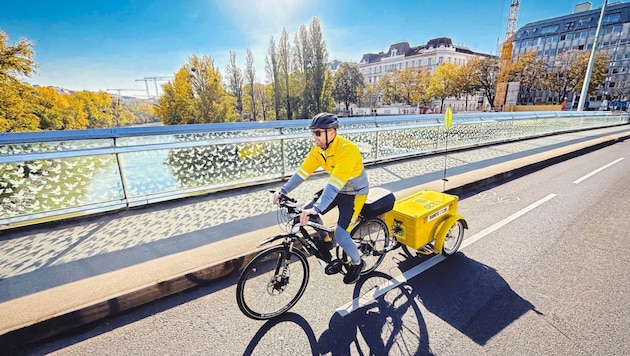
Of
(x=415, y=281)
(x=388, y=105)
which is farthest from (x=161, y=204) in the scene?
(x=388, y=105)

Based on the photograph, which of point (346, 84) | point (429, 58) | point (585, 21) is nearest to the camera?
point (585, 21)

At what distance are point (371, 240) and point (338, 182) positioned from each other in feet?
3.91

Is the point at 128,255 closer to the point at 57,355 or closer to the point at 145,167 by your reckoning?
the point at 57,355

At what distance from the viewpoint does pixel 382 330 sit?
8.30 ft

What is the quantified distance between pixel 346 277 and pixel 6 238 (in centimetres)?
471

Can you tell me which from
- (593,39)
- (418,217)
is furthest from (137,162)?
(593,39)

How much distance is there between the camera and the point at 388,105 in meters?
69.5

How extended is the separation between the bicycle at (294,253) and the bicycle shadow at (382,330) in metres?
0.53

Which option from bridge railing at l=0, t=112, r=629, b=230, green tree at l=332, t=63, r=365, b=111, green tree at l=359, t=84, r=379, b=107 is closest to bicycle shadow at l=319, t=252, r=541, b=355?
bridge railing at l=0, t=112, r=629, b=230

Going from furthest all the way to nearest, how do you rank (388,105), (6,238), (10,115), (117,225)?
(388,105) → (10,115) → (117,225) → (6,238)

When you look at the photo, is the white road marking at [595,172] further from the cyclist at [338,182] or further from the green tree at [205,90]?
the green tree at [205,90]

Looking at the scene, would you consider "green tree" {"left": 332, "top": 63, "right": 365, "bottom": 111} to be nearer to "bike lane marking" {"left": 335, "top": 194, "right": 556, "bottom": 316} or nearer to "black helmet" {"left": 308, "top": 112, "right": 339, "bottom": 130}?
"bike lane marking" {"left": 335, "top": 194, "right": 556, "bottom": 316}

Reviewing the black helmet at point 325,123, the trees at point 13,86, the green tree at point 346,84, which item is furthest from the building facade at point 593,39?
the trees at point 13,86

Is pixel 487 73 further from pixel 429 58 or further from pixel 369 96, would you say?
pixel 429 58
